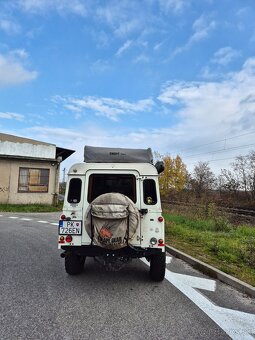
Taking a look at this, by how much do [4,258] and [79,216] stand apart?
113 inches

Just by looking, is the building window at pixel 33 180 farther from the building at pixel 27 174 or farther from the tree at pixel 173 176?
the tree at pixel 173 176

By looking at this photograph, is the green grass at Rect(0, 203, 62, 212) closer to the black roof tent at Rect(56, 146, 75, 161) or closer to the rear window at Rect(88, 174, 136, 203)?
the black roof tent at Rect(56, 146, 75, 161)

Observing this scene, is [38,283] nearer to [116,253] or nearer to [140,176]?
[116,253]

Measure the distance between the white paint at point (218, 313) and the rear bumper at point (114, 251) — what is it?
0.85 meters

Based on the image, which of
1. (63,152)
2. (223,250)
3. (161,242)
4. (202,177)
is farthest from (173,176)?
(161,242)

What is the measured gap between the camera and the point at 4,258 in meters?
6.93

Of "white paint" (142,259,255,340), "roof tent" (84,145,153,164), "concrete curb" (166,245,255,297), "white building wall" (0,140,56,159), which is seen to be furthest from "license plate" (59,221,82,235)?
"white building wall" (0,140,56,159)

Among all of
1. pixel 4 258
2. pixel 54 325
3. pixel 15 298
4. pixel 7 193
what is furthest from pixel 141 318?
pixel 7 193

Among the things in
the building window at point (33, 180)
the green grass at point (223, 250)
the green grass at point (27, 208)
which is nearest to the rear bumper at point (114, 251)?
the green grass at point (223, 250)

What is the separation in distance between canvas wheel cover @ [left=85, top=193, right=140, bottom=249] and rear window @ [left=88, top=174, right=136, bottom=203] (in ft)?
2.06

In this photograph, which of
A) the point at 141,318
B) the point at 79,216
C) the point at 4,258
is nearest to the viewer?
the point at 141,318

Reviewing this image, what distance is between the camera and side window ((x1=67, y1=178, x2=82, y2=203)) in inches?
218

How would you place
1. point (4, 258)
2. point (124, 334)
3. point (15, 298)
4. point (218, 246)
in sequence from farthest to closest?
point (218, 246) → point (4, 258) → point (15, 298) → point (124, 334)

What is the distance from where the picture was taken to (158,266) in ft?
17.5
